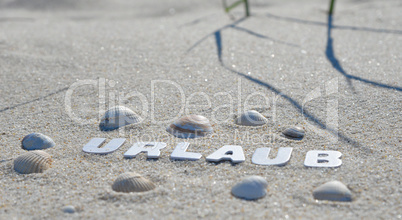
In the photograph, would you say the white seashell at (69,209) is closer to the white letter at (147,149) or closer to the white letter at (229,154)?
the white letter at (147,149)

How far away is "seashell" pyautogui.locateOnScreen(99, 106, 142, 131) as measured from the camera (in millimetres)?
2711

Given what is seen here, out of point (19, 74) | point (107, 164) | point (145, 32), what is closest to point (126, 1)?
point (145, 32)

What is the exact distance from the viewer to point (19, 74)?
3.58 metres

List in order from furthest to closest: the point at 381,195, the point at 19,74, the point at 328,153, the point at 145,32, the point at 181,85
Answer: the point at 145,32
the point at 19,74
the point at 181,85
the point at 328,153
the point at 381,195

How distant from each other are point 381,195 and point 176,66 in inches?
86.9

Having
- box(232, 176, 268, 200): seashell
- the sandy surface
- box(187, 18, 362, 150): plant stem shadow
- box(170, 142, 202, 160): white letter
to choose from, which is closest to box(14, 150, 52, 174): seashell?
the sandy surface

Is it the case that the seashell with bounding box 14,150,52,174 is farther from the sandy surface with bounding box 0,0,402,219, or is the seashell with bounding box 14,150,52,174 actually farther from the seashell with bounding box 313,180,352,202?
the seashell with bounding box 313,180,352,202

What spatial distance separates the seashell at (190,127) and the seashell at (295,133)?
469 millimetres

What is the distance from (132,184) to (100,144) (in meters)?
0.58

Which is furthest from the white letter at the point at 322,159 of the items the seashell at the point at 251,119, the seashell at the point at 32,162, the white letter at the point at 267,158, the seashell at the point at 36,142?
the seashell at the point at 36,142

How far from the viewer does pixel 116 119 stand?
2.72 metres

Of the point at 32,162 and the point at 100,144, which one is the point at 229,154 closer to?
the point at 100,144

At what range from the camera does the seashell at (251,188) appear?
1.90m

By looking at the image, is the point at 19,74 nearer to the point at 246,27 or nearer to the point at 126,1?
the point at 246,27
